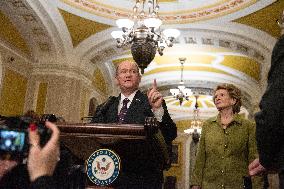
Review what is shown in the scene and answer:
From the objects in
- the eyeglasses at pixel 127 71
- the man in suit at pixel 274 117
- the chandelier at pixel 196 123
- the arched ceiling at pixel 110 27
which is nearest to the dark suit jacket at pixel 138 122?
the eyeglasses at pixel 127 71

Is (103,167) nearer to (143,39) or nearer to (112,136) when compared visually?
(112,136)

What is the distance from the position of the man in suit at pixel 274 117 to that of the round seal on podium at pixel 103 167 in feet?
2.06

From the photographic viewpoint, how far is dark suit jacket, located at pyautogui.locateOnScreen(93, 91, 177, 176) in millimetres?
1745

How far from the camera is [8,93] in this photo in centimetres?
Result: 973

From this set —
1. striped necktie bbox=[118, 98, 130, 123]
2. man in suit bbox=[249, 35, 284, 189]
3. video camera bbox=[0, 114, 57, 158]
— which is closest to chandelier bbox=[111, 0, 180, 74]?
striped necktie bbox=[118, 98, 130, 123]

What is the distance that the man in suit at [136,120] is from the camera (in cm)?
175

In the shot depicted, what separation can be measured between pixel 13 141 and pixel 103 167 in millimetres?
729

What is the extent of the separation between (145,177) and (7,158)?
0.91 meters

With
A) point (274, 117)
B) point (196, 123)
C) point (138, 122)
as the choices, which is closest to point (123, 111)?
point (138, 122)

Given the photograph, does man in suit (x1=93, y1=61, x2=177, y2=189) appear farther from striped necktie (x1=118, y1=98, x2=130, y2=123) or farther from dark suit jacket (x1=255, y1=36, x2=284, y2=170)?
dark suit jacket (x1=255, y1=36, x2=284, y2=170)

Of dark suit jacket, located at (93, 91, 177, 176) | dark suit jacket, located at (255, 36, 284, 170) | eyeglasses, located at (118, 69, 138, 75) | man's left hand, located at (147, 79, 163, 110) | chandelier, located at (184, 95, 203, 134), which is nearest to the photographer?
dark suit jacket, located at (255, 36, 284, 170)

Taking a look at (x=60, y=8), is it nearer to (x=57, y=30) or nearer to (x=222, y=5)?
(x=57, y=30)

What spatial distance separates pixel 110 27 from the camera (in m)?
10.3

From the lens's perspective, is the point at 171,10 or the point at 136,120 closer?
the point at 136,120
